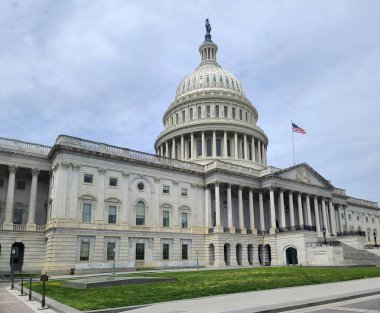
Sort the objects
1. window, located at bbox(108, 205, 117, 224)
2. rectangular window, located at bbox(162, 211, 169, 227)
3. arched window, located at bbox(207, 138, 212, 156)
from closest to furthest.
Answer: window, located at bbox(108, 205, 117, 224) < rectangular window, located at bbox(162, 211, 169, 227) < arched window, located at bbox(207, 138, 212, 156)

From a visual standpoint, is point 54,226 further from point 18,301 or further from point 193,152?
point 193,152

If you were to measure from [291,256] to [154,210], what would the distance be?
23809 millimetres

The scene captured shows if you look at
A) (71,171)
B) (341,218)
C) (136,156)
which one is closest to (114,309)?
(71,171)

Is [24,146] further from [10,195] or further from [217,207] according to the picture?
[217,207]

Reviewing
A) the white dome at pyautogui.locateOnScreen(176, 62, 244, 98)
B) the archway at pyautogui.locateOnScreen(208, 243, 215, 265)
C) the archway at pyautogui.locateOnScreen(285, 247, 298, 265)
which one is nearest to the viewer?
the archway at pyautogui.locateOnScreen(208, 243, 215, 265)

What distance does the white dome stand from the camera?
3510 inches

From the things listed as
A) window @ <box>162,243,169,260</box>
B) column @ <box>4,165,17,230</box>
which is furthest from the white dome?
column @ <box>4,165,17,230</box>

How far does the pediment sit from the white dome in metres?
29.2

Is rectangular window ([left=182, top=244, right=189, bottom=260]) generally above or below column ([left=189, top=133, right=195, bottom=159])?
below

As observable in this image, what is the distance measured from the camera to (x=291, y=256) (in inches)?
2286

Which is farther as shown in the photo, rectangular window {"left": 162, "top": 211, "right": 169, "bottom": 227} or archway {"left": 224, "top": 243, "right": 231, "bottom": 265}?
archway {"left": 224, "top": 243, "right": 231, "bottom": 265}

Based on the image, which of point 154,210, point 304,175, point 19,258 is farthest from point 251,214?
point 19,258

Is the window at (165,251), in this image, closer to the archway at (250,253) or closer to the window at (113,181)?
the window at (113,181)

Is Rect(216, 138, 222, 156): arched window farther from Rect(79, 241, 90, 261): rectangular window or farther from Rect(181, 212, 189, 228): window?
Rect(79, 241, 90, 261): rectangular window
